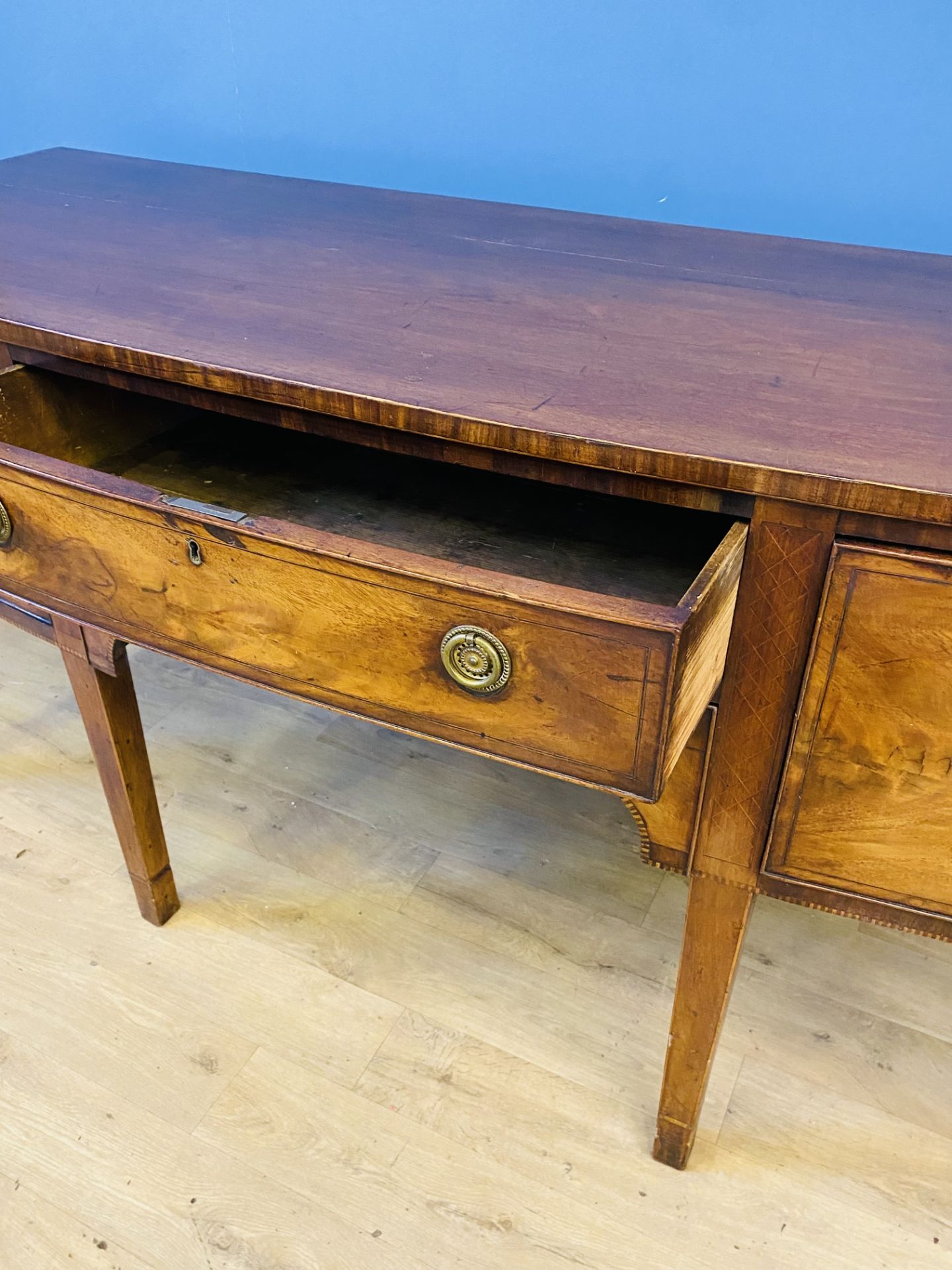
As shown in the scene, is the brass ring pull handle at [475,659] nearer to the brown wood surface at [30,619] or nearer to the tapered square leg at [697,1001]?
the tapered square leg at [697,1001]

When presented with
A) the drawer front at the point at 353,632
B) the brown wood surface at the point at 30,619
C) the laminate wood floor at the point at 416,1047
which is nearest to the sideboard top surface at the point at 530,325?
the drawer front at the point at 353,632

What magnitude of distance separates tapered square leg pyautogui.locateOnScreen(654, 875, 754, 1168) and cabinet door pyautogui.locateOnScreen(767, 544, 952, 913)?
0.21 ft

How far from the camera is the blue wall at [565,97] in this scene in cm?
94

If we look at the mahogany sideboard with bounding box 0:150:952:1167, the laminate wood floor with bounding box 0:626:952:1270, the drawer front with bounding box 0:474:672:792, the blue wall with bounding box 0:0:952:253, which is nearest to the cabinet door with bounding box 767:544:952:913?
the mahogany sideboard with bounding box 0:150:952:1167

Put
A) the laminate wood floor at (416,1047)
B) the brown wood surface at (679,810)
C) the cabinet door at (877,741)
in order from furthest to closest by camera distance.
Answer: the laminate wood floor at (416,1047) < the brown wood surface at (679,810) < the cabinet door at (877,741)

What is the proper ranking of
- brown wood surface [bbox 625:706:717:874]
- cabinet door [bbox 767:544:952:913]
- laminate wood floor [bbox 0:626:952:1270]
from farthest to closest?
1. laminate wood floor [bbox 0:626:952:1270]
2. brown wood surface [bbox 625:706:717:874]
3. cabinet door [bbox 767:544:952:913]

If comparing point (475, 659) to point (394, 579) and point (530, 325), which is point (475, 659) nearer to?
point (394, 579)

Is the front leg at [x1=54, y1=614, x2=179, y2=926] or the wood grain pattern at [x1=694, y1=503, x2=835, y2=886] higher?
the wood grain pattern at [x1=694, y1=503, x2=835, y2=886]

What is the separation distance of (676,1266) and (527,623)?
59cm

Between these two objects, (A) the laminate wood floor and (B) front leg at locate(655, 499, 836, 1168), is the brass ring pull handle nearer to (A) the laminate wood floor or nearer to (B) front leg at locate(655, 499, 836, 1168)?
(B) front leg at locate(655, 499, 836, 1168)

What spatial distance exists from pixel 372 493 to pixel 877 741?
461 millimetres

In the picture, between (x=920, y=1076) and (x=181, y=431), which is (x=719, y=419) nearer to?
(x=181, y=431)

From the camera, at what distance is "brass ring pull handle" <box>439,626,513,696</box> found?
608mm

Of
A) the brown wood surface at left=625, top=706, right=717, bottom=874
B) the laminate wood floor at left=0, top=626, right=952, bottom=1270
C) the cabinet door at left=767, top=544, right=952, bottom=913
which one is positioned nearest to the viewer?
the cabinet door at left=767, top=544, right=952, bottom=913
